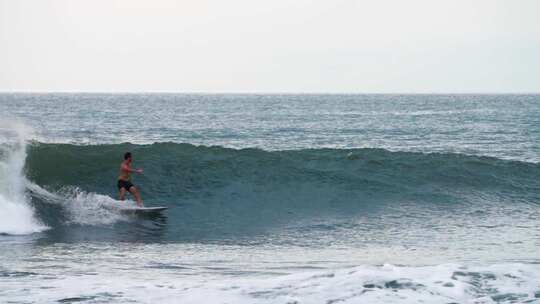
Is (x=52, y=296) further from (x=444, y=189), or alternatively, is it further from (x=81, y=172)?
(x=444, y=189)

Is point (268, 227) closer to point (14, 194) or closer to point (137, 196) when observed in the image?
point (137, 196)

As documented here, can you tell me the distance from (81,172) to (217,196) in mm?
4107

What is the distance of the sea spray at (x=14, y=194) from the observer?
46.8 ft

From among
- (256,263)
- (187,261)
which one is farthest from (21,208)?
(256,263)

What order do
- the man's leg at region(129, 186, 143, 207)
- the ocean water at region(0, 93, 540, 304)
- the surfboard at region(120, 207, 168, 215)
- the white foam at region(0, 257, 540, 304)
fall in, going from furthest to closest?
the man's leg at region(129, 186, 143, 207)
the surfboard at region(120, 207, 168, 215)
the ocean water at region(0, 93, 540, 304)
the white foam at region(0, 257, 540, 304)

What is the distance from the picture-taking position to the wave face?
54.2 feet

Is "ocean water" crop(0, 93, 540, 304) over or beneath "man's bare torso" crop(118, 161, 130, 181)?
beneath

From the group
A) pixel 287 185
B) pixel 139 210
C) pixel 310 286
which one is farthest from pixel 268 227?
pixel 310 286

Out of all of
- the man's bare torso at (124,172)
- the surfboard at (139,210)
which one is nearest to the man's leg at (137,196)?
the surfboard at (139,210)

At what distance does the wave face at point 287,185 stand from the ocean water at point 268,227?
0.06 m

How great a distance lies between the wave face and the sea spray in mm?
516

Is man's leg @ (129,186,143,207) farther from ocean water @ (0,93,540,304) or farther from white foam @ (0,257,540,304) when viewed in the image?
white foam @ (0,257,540,304)

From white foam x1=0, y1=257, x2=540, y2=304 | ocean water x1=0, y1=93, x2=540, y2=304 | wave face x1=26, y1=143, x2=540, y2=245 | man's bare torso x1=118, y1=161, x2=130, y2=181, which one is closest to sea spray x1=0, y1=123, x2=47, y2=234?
ocean water x1=0, y1=93, x2=540, y2=304

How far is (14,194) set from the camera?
51.5 feet
